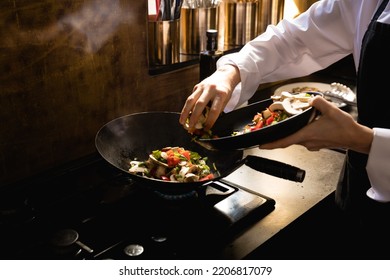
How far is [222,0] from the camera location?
2336 millimetres

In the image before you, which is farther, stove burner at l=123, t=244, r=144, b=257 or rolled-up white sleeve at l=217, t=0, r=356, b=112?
rolled-up white sleeve at l=217, t=0, r=356, b=112

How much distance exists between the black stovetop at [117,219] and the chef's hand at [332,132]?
29 cm

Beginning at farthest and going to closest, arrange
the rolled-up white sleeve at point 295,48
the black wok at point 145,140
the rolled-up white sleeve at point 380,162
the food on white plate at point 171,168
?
1. the rolled-up white sleeve at point 295,48
2. the black wok at point 145,140
3. the food on white plate at point 171,168
4. the rolled-up white sleeve at point 380,162

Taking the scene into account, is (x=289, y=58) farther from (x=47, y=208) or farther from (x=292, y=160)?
(x=47, y=208)

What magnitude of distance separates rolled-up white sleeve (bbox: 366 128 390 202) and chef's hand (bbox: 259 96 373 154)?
0.07ft

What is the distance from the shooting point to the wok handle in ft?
4.30

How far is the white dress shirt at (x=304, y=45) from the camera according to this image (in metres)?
1.63

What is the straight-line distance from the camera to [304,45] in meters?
1.77

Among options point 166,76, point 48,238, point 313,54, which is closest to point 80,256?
point 48,238

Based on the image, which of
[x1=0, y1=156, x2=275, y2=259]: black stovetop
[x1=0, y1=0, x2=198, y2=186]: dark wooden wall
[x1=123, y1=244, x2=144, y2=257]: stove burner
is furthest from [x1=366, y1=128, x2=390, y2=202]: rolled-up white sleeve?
[x1=0, y1=0, x2=198, y2=186]: dark wooden wall

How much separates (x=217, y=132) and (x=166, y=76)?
24.1 inches

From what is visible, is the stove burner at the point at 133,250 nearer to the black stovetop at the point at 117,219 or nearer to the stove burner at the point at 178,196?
the black stovetop at the point at 117,219

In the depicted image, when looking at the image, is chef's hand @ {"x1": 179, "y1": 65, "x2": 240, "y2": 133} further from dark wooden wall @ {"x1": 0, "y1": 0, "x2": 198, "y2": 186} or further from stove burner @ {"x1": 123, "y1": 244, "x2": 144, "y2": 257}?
dark wooden wall @ {"x1": 0, "y1": 0, "x2": 198, "y2": 186}

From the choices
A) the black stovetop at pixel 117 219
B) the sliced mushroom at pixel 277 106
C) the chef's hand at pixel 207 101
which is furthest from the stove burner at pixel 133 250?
the sliced mushroom at pixel 277 106
